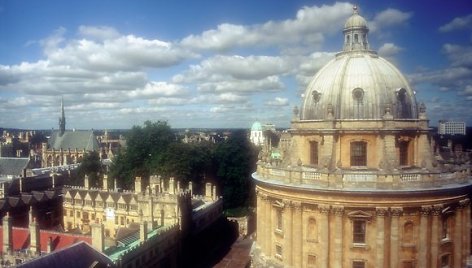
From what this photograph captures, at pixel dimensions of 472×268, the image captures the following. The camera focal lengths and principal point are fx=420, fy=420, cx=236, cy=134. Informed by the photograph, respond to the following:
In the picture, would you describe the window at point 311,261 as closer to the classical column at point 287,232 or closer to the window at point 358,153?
the classical column at point 287,232

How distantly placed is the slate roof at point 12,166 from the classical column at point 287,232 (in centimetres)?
6177

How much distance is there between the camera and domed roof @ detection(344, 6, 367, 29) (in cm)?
3678

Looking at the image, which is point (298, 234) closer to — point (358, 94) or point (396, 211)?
point (396, 211)

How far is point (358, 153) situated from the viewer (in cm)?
3162

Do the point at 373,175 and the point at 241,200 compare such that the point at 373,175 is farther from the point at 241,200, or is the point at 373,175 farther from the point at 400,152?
the point at 241,200

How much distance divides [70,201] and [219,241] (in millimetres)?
20180

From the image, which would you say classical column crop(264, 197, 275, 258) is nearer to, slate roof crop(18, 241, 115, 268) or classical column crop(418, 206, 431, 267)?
classical column crop(418, 206, 431, 267)

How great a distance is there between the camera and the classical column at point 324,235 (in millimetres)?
29922

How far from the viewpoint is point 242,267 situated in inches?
1834

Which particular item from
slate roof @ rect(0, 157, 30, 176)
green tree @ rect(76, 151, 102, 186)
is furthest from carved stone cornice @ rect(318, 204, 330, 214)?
slate roof @ rect(0, 157, 30, 176)

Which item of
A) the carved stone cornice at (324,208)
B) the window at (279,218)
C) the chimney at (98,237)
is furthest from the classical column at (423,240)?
the chimney at (98,237)

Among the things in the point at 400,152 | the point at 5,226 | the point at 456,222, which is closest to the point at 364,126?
the point at 400,152

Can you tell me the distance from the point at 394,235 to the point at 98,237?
68.6 ft

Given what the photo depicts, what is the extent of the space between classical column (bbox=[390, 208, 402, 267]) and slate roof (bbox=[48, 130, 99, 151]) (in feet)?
321
